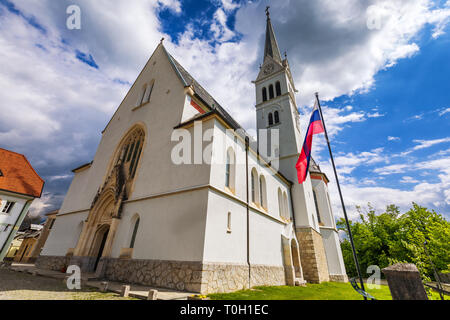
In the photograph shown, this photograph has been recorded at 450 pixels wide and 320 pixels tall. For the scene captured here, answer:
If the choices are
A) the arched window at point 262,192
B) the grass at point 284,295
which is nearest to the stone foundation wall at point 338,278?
the grass at point 284,295

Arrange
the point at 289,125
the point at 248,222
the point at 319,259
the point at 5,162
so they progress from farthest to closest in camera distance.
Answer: the point at 289,125 → the point at 5,162 → the point at 319,259 → the point at 248,222

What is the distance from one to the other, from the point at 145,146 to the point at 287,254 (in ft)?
41.8

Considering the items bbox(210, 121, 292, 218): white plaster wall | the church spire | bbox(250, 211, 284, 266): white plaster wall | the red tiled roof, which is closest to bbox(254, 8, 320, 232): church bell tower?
the church spire

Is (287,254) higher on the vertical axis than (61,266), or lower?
higher

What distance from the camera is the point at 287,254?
1405 centimetres

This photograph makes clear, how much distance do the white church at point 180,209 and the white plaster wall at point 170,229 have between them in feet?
0.16

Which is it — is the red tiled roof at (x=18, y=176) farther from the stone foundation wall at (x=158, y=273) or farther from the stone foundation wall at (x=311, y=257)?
the stone foundation wall at (x=311, y=257)

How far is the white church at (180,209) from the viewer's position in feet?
28.9

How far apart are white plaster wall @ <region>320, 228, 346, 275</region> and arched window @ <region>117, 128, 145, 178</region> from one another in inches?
790

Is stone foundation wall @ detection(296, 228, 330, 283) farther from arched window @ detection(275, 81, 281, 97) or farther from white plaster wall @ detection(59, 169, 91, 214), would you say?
arched window @ detection(275, 81, 281, 97)

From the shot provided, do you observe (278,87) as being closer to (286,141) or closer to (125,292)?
(286,141)

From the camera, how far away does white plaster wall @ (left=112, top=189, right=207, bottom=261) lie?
845 centimetres
